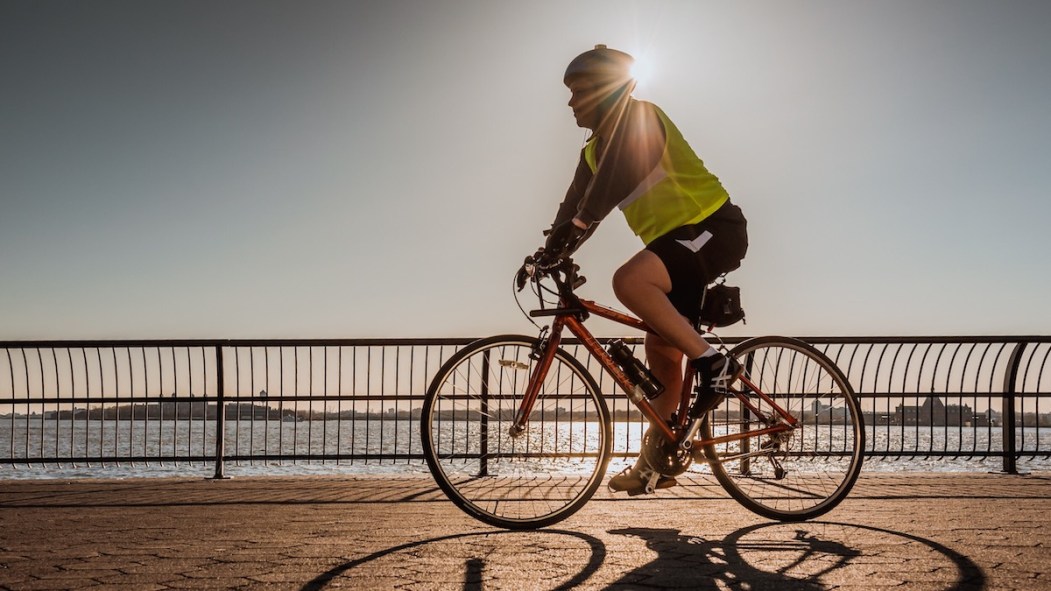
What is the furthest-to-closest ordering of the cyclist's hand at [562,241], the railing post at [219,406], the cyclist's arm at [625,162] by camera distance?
the railing post at [219,406], the cyclist's hand at [562,241], the cyclist's arm at [625,162]

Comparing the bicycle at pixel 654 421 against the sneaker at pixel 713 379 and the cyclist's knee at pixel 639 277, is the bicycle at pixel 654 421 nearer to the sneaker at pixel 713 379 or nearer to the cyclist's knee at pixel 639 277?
the sneaker at pixel 713 379

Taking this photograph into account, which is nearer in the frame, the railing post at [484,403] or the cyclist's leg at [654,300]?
the cyclist's leg at [654,300]

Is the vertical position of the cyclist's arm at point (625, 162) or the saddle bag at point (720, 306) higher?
the cyclist's arm at point (625, 162)

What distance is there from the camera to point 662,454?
4.27 metres

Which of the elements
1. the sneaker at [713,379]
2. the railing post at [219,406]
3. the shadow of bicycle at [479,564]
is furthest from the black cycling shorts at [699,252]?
the railing post at [219,406]

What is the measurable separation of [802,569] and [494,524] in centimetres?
145

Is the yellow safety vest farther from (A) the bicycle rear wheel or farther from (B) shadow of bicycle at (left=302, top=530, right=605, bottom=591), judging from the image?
(B) shadow of bicycle at (left=302, top=530, right=605, bottom=591)

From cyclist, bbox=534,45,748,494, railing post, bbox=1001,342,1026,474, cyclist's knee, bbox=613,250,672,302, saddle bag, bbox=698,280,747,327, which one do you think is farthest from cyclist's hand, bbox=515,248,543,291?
railing post, bbox=1001,342,1026,474

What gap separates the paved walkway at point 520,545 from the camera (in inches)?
130

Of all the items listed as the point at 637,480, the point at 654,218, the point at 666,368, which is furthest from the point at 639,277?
the point at 637,480

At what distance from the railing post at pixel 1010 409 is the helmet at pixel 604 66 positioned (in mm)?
6138

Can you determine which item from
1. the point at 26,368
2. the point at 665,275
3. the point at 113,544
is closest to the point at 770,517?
the point at 665,275

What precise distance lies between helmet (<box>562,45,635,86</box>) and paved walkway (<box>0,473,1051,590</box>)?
7.01 feet

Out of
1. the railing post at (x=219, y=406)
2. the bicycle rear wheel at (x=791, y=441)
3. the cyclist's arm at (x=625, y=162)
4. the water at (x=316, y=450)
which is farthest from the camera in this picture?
the water at (x=316, y=450)
